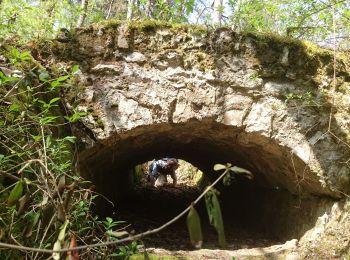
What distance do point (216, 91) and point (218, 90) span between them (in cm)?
3

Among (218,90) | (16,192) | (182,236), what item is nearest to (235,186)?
(182,236)

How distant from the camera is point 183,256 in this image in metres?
3.40

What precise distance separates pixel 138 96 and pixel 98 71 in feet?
1.52

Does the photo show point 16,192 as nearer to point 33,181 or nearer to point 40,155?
point 33,181

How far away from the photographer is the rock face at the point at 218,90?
11.9ft

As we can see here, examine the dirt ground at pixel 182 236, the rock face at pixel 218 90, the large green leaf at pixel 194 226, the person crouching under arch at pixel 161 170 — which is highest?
the rock face at pixel 218 90

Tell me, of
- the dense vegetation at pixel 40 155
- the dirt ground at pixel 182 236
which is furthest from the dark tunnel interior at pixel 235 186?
the dense vegetation at pixel 40 155

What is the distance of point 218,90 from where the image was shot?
373cm

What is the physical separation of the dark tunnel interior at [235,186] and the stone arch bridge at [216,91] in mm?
101

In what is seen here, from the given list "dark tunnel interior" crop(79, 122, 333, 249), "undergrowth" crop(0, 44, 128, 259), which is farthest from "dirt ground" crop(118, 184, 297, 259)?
"undergrowth" crop(0, 44, 128, 259)

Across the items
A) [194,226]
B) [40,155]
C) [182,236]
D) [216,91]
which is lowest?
[182,236]

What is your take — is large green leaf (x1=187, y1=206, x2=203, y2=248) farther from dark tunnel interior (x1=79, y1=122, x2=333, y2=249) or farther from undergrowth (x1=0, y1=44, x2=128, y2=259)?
dark tunnel interior (x1=79, y1=122, x2=333, y2=249)

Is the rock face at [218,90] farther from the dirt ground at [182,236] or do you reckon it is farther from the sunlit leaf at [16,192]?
the sunlit leaf at [16,192]

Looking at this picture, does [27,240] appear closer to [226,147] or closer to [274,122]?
[274,122]
